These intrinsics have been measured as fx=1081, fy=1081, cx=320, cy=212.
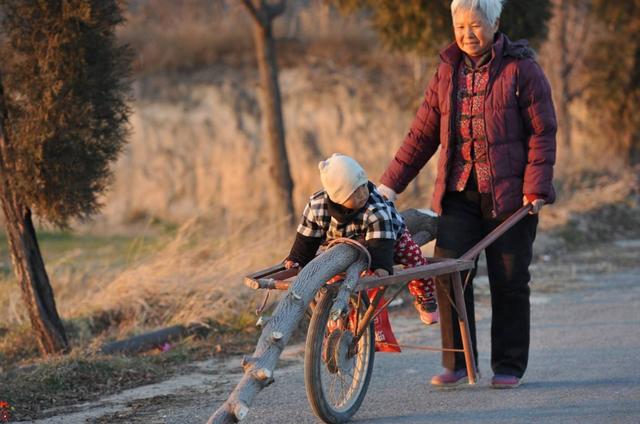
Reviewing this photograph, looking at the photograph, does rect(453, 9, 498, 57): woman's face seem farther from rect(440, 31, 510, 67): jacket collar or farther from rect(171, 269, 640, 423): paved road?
rect(171, 269, 640, 423): paved road

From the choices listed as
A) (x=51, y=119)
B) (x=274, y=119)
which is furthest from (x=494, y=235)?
(x=274, y=119)

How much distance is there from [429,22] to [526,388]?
756 cm

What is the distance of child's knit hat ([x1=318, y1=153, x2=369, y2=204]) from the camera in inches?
205

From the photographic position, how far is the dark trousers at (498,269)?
20.1ft

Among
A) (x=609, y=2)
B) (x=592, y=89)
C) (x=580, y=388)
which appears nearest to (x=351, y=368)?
(x=580, y=388)

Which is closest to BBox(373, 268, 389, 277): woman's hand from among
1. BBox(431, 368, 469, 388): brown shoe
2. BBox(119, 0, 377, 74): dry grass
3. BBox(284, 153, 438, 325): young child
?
BBox(284, 153, 438, 325): young child

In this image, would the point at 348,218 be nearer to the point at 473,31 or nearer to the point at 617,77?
the point at 473,31

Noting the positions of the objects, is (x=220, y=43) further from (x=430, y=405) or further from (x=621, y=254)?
(x=430, y=405)

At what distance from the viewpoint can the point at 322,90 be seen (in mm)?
25484

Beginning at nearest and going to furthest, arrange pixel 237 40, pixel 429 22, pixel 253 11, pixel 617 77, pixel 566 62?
1. pixel 253 11
2. pixel 429 22
3. pixel 617 77
4. pixel 566 62
5. pixel 237 40

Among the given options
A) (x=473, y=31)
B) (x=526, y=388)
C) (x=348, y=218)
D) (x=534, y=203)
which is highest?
(x=473, y=31)

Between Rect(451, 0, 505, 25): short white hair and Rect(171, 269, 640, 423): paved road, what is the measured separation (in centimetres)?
208

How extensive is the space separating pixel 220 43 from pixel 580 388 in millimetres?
20965

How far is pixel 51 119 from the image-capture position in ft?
24.6
